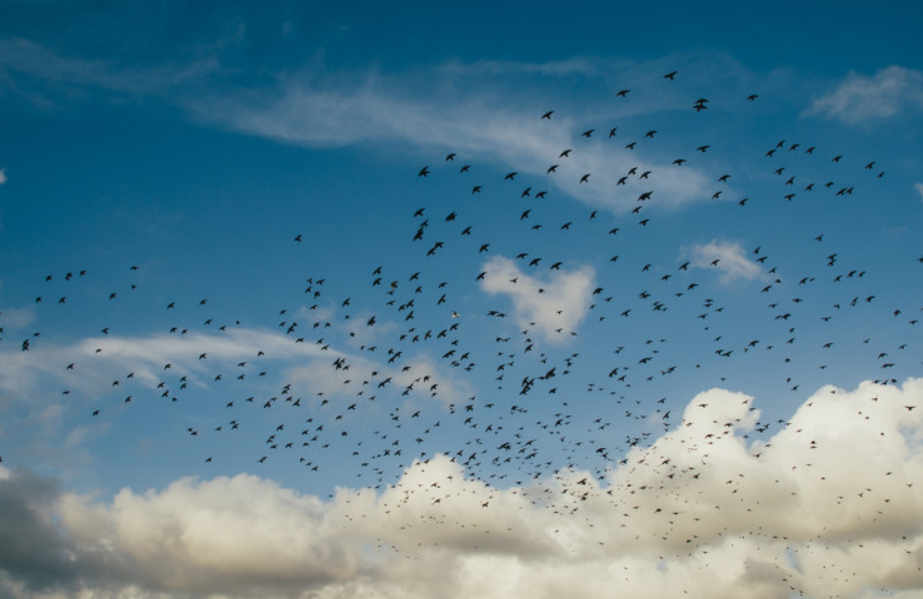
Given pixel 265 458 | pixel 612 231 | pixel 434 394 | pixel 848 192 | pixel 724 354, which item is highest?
pixel 848 192

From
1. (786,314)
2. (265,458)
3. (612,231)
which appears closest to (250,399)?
(265,458)

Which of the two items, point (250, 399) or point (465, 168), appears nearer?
point (465, 168)

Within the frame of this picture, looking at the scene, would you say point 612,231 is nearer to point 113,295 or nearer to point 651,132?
point 651,132

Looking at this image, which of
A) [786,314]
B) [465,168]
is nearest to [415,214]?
[465,168]

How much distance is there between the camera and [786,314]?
5756 centimetres

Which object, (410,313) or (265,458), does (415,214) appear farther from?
(265,458)

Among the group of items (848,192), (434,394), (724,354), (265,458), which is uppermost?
(848,192)

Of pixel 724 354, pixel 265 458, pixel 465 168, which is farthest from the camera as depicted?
pixel 265 458

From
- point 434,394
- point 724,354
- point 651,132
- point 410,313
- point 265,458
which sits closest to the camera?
point 651,132

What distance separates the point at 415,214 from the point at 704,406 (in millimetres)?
41913

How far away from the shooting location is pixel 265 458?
2601 inches

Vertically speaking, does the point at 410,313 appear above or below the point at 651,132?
below

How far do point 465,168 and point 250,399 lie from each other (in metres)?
31.9

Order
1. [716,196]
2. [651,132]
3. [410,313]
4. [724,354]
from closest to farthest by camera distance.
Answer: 1. [651,132]
2. [716,196]
3. [410,313]
4. [724,354]
